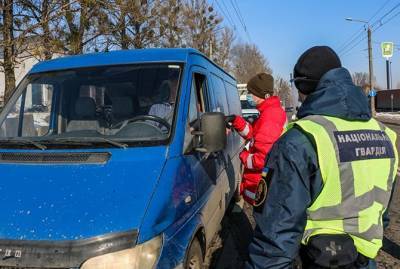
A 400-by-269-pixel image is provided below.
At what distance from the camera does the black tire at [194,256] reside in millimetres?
3232

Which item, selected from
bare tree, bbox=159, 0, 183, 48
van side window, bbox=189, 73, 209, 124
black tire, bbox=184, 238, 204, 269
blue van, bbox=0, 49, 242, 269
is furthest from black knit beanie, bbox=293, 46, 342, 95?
bare tree, bbox=159, 0, 183, 48

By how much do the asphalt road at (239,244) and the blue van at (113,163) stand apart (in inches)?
23.5

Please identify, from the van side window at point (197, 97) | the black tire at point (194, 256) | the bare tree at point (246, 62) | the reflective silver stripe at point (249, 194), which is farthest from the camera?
the bare tree at point (246, 62)

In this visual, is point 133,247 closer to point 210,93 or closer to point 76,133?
point 76,133

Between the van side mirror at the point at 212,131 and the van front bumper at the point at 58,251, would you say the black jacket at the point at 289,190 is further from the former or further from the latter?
the van side mirror at the point at 212,131

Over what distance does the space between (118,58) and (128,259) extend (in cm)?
225

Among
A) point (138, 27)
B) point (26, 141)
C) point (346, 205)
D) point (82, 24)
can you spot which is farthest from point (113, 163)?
point (138, 27)

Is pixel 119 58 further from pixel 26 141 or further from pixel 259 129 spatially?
pixel 259 129

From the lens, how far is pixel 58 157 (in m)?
3.34

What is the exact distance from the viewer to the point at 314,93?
6.64 feet

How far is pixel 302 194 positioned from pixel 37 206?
166 cm

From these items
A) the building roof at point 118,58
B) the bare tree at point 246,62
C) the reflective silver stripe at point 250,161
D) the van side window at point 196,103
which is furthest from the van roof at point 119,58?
the bare tree at point 246,62

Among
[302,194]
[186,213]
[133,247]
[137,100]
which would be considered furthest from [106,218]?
[137,100]

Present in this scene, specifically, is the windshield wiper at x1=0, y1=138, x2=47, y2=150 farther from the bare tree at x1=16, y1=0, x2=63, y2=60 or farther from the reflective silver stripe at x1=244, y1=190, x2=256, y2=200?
the bare tree at x1=16, y1=0, x2=63, y2=60
